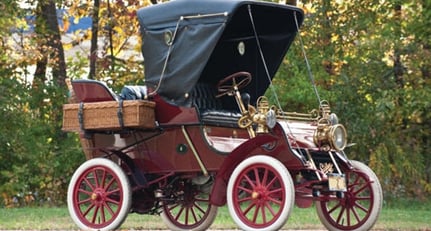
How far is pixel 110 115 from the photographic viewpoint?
1101 centimetres

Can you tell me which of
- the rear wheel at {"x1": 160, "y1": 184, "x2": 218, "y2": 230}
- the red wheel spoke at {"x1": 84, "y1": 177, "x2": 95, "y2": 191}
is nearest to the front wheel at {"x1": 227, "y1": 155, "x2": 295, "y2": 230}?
the rear wheel at {"x1": 160, "y1": 184, "x2": 218, "y2": 230}

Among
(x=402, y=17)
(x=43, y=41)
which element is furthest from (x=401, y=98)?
(x=43, y=41)

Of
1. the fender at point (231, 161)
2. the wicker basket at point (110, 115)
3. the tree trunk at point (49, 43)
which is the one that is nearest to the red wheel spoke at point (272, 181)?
the fender at point (231, 161)

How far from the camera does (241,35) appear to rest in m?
12.0

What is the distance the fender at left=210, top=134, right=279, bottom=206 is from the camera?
34.1ft

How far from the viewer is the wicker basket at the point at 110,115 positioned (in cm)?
1084

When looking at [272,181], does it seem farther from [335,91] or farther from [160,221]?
[335,91]

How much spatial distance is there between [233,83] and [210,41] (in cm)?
83

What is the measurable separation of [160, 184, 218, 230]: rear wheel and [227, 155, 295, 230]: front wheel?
4.60ft

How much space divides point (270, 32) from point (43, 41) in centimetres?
1195

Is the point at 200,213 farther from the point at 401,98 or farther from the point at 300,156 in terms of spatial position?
the point at 401,98

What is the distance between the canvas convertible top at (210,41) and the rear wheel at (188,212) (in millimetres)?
1230

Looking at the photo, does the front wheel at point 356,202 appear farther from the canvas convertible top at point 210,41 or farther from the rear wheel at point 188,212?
the canvas convertible top at point 210,41

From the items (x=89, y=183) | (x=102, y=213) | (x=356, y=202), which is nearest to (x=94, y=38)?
(x=89, y=183)
